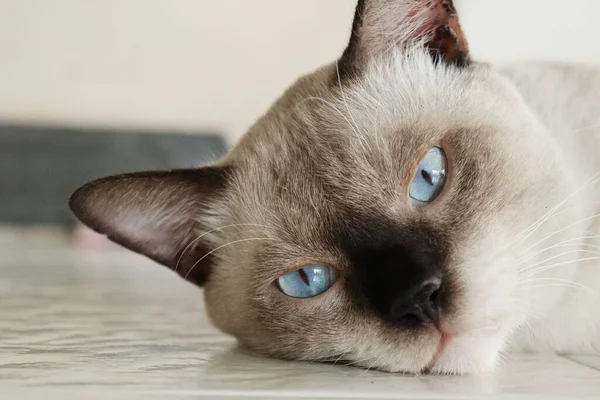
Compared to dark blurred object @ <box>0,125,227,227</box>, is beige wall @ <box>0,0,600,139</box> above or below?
above

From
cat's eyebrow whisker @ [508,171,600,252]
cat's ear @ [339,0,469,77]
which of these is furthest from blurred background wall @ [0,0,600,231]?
cat's eyebrow whisker @ [508,171,600,252]

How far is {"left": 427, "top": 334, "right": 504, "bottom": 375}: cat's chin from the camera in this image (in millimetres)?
1127

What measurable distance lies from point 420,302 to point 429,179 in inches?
10.4

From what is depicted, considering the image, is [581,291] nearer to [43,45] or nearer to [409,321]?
[409,321]

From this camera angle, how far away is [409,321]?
3.67 ft

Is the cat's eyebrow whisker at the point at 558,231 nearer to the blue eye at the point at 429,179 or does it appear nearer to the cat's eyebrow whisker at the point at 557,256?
the cat's eyebrow whisker at the point at 557,256

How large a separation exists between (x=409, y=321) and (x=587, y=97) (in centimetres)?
81

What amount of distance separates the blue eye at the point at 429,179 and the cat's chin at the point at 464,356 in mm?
251

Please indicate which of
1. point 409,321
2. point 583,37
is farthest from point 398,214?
point 583,37

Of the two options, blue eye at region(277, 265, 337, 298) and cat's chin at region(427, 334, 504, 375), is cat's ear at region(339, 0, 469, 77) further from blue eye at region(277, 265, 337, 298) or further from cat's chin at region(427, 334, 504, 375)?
cat's chin at region(427, 334, 504, 375)

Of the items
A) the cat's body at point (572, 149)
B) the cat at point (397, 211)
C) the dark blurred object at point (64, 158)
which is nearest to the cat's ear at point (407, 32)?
the cat at point (397, 211)

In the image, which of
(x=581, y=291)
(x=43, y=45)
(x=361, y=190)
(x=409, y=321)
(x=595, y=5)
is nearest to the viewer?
(x=409, y=321)

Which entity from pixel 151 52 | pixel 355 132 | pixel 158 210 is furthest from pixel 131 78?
pixel 355 132

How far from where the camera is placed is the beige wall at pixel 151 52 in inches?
227
